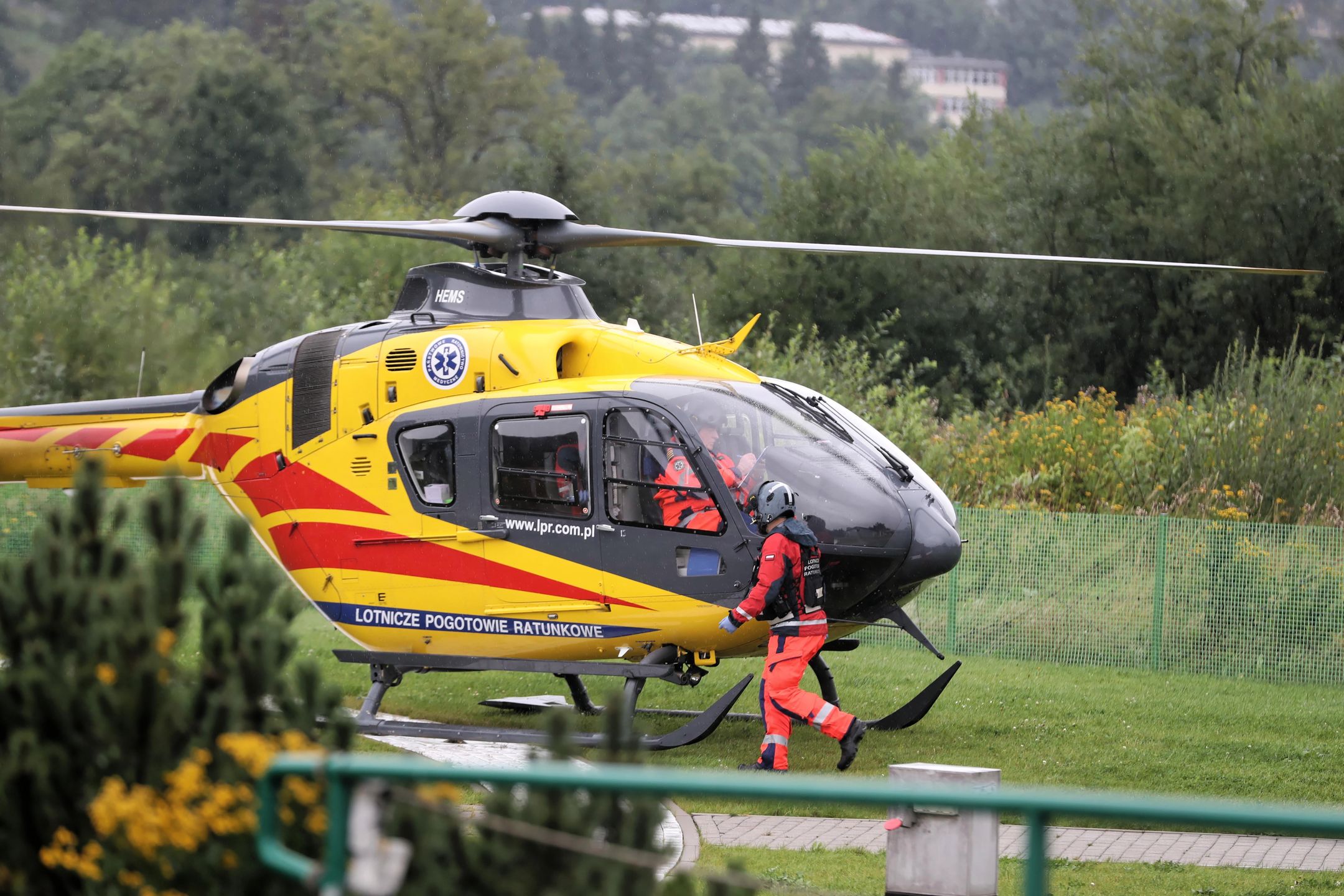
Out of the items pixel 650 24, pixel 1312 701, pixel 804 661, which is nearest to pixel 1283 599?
pixel 1312 701

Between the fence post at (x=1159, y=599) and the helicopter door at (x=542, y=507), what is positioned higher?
the helicopter door at (x=542, y=507)

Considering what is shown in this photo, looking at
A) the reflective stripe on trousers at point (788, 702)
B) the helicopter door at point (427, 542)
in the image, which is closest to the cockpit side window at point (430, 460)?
the helicopter door at point (427, 542)

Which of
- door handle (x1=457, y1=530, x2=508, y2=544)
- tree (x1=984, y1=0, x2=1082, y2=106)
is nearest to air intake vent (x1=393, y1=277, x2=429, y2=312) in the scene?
door handle (x1=457, y1=530, x2=508, y2=544)

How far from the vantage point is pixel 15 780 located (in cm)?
466

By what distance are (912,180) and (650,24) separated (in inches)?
3695

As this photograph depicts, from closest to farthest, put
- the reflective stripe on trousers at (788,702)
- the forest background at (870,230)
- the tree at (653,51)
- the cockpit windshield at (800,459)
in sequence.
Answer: the reflective stripe on trousers at (788,702) < the cockpit windshield at (800,459) < the forest background at (870,230) < the tree at (653,51)

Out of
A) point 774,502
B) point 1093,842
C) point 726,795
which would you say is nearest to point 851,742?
point 774,502

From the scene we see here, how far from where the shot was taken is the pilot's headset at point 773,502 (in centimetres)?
1068

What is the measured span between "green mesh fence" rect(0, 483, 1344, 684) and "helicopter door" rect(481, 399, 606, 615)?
641 centimetres

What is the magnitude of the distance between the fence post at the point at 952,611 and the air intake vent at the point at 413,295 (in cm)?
796

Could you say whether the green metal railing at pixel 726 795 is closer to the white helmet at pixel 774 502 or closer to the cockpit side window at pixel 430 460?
the white helmet at pixel 774 502

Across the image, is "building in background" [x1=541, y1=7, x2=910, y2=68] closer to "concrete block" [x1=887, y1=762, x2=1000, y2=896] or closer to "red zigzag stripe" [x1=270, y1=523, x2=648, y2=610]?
"red zigzag stripe" [x1=270, y1=523, x2=648, y2=610]

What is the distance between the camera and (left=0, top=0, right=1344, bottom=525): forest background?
833 inches

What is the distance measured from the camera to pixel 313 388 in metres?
12.2
